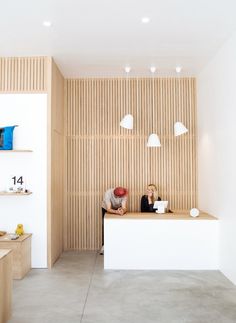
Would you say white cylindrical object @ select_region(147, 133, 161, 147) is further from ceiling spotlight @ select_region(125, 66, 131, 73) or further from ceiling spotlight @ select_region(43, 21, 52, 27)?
ceiling spotlight @ select_region(43, 21, 52, 27)

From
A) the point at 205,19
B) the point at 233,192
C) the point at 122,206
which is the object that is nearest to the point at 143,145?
the point at 122,206

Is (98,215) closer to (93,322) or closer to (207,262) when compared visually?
(207,262)

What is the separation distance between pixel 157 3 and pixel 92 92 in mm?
3311

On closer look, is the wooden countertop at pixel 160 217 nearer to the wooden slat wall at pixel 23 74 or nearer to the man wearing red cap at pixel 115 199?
the man wearing red cap at pixel 115 199

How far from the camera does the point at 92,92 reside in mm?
7074

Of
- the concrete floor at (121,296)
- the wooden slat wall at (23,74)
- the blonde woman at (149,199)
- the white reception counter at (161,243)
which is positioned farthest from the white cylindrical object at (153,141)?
the concrete floor at (121,296)

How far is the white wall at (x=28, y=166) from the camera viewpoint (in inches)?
221

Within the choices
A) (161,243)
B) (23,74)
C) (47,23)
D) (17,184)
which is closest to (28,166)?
(17,184)

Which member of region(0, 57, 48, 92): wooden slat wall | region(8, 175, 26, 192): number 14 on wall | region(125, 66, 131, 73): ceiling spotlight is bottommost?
region(8, 175, 26, 192): number 14 on wall

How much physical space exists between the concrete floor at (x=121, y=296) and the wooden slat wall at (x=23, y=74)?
3.26m

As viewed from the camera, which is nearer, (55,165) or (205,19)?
(205,19)

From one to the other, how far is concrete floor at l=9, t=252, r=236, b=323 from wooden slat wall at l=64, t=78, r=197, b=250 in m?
1.56

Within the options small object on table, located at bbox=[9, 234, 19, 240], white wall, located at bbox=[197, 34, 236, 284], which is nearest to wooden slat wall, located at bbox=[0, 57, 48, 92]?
small object on table, located at bbox=[9, 234, 19, 240]

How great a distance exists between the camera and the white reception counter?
556cm
